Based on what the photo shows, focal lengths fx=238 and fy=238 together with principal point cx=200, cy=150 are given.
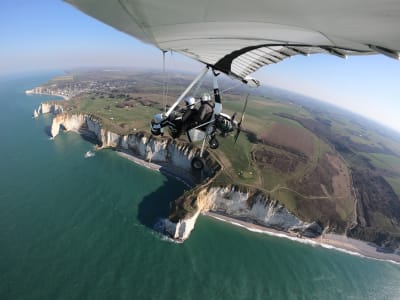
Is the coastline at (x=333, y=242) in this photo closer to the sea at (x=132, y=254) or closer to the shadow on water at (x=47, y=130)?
the sea at (x=132, y=254)

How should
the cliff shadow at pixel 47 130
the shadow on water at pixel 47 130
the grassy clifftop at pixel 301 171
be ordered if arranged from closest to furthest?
the grassy clifftop at pixel 301 171, the cliff shadow at pixel 47 130, the shadow on water at pixel 47 130

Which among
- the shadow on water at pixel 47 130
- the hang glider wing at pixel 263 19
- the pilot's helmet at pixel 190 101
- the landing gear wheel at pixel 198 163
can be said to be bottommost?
the shadow on water at pixel 47 130

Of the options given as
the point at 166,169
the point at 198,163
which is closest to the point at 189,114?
the point at 198,163

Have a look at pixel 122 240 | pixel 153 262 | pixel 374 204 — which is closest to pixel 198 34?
pixel 153 262

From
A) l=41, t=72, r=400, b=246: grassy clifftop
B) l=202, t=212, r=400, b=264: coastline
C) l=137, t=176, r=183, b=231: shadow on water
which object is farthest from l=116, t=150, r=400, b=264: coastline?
l=137, t=176, r=183, b=231: shadow on water

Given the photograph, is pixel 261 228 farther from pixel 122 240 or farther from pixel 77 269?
pixel 77 269

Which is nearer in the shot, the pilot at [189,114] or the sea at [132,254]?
the pilot at [189,114]

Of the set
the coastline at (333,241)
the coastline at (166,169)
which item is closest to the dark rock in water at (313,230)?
the coastline at (333,241)
